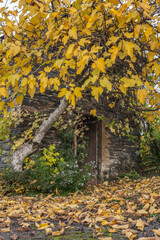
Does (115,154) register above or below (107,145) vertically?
below

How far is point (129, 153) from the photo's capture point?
289 inches

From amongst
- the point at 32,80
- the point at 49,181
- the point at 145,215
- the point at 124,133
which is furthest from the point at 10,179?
the point at 124,133

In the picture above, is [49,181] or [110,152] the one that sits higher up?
[110,152]

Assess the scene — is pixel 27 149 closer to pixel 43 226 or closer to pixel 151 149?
pixel 43 226

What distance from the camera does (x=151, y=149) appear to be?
716cm

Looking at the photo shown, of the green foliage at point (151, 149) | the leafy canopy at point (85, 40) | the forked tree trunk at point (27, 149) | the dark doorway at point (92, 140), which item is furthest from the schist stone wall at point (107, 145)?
the leafy canopy at point (85, 40)

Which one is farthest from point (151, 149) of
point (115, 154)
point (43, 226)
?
point (43, 226)

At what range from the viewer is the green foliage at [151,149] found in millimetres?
6891

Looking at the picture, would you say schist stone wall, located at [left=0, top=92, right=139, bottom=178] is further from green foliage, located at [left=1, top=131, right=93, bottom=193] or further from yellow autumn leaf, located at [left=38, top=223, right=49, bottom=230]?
yellow autumn leaf, located at [left=38, top=223, right=49, bottom=230]

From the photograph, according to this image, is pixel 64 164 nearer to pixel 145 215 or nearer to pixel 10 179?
pixel 10 179

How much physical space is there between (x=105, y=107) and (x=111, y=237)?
209 inches

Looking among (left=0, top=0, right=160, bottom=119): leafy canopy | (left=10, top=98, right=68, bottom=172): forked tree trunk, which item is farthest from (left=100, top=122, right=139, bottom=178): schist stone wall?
(left=0, top=0, right=160, bottom=119): leafy canopy

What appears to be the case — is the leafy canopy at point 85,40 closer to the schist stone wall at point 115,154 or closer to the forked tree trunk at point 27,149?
the forked tree trunk at point 27,149

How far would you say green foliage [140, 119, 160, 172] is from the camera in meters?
6.89
